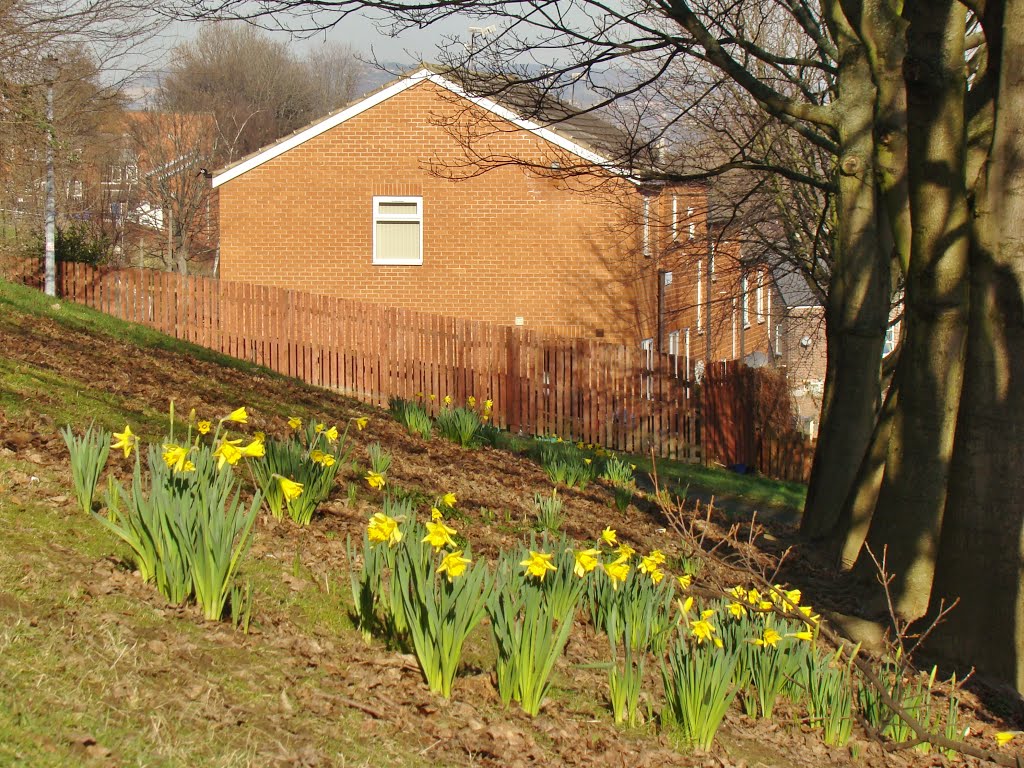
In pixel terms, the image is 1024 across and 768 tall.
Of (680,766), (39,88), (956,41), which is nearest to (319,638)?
(680,766)

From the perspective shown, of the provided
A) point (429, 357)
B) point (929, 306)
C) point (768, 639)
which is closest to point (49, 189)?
point (429, 357)

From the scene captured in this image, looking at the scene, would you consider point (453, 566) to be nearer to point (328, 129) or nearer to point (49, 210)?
point (49, 210)

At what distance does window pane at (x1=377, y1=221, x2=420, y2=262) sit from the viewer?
78.5 feet

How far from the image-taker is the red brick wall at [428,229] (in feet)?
77.8

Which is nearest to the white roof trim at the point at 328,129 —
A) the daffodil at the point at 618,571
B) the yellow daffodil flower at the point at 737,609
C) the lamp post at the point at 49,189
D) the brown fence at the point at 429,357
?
the brown fence at the point at 429,357

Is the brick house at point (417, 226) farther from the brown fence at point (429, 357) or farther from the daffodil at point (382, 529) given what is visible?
the daffodil at point (382, 529)

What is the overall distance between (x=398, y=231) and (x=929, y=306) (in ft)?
56.9

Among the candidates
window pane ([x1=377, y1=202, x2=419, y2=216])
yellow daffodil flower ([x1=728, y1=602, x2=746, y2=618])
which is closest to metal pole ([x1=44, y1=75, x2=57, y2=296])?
window pane ([x1=377, y1=202, x2=419, y2=216])

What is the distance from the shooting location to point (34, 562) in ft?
14.9

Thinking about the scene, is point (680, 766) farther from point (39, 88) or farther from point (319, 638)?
point (39, 88)

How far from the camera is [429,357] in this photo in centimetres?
1962

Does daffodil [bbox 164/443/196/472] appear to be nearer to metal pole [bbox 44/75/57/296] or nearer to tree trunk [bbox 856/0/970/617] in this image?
tree trunk [bbox 856/0/970/617]

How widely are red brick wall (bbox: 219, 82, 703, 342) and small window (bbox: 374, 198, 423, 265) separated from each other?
0.17 m

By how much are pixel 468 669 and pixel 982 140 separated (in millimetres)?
6024
